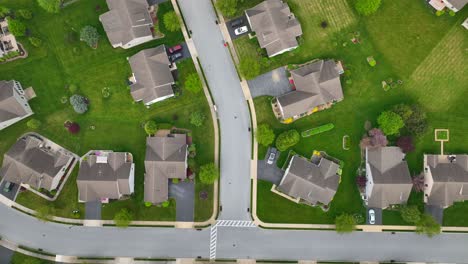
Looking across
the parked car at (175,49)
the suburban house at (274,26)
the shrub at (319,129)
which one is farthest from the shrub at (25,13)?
the shrub at (319,129)

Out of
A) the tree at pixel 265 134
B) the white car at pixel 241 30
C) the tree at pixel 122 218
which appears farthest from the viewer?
the white car at pixel 241 30

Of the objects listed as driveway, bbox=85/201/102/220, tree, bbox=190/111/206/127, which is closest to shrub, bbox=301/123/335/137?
tree, bbox=190/111/206/127

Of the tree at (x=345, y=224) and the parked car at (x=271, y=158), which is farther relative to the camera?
the parked car at (x=271, y=158)

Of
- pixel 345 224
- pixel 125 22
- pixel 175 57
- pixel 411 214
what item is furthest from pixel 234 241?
pixel 125 22

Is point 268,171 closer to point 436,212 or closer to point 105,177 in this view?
point 105,177

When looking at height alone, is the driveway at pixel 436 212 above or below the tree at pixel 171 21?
below

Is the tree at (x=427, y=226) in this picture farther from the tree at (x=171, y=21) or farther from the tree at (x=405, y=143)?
the tree at (x=171, y=21)
